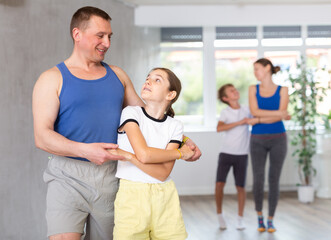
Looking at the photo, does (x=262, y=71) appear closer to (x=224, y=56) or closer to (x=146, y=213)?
(x=146, y=213)

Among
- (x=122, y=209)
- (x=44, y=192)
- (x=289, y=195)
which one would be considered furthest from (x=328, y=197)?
(x=122, y=209)

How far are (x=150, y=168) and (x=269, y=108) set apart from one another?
2.62m

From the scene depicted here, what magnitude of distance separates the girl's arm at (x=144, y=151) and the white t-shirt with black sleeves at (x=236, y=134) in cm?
258

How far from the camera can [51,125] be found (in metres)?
1.84

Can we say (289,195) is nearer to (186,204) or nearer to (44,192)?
(186,204)

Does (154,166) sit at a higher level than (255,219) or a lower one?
higher

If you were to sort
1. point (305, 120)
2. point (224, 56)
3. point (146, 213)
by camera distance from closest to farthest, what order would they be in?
point (146, 213)
point (305, 120)
point (224, 56)

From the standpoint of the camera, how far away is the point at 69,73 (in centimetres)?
191

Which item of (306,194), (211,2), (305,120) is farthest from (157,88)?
(305,120)

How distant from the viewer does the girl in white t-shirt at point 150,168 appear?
5.90 ft

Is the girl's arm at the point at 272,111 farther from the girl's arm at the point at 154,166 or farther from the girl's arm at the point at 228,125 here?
the girl's arm at the point at 154,166

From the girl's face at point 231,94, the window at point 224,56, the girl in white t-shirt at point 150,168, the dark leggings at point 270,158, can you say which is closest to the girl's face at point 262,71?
the girl's face at point 231,94

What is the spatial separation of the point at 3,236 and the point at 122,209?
5.76ft

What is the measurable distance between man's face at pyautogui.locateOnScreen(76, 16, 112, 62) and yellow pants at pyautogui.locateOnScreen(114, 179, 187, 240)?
0.59 m
